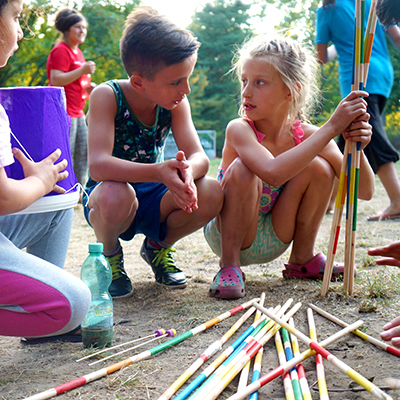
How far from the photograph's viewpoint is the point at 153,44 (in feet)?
7.47

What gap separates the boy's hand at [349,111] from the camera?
2.03m

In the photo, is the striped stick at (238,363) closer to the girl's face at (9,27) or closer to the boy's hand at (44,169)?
the boy's hand at (44,169)

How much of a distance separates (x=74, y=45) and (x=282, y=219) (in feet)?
11.7

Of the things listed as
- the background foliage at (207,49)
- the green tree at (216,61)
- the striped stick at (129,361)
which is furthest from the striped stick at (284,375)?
the green tree at (216,61)

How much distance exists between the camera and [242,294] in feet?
7.48

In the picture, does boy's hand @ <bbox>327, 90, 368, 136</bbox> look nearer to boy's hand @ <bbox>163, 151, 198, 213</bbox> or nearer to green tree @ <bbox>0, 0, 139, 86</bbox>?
boy's hand @ <bbox>163, 151, 198, 213</bbox>

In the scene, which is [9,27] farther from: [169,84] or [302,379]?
[302,379]

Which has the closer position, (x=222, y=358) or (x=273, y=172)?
(x=222, y=358)

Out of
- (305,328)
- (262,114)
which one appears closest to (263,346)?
(305,328)

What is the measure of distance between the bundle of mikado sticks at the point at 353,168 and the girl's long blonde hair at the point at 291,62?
446mm

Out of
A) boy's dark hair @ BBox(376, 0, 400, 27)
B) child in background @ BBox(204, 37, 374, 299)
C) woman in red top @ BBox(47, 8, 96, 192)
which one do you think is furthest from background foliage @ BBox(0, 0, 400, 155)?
woman in red top @ BBox(47, 8, 96, 192)

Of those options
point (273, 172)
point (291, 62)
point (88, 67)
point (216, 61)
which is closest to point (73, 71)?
point (88, 67)

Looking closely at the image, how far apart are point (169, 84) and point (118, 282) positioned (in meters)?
1.05

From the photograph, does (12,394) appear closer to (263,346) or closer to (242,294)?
(263,346)
